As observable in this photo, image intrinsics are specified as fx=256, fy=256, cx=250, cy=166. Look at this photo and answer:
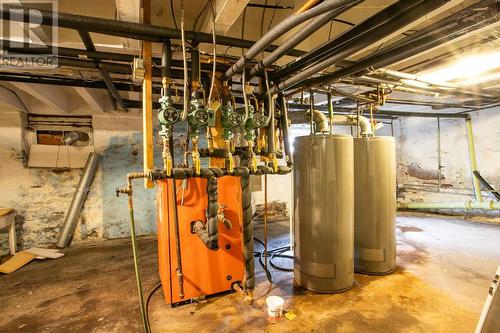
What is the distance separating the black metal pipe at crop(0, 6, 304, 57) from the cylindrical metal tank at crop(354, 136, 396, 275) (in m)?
1.74

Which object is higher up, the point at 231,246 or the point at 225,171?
the point at 225,171

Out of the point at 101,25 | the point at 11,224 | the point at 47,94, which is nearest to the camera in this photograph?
the point at 101,25

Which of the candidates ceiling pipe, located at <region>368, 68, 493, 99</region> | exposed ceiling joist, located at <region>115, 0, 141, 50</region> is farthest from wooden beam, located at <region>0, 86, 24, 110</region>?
ceiling pipe, located at <region>368, 68, 493, 99</region>

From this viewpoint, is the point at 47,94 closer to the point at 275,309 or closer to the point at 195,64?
the point at 195,64

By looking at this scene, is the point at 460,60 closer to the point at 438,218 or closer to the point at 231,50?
the point at 231,50

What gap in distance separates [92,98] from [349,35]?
3.09 m

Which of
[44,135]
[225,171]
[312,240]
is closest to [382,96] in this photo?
[312,240]

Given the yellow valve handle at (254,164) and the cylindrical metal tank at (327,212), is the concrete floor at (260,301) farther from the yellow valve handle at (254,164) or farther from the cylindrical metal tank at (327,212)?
the yellow valve handle at (254,164)

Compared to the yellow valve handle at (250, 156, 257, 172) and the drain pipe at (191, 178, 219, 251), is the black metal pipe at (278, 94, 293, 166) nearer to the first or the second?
the yellow valve handle at (250, 156, 257, 172)

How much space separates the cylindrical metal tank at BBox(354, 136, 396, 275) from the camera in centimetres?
262

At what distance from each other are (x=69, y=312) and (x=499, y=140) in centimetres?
652

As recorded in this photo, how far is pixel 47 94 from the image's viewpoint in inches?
119

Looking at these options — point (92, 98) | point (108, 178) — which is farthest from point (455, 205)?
point (92, 98)

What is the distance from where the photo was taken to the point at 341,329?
71.1 inches
